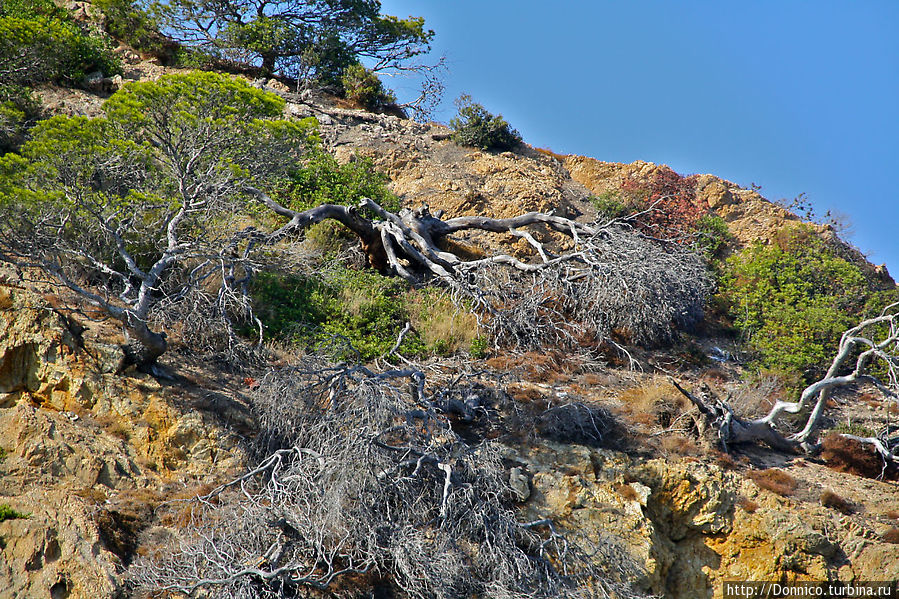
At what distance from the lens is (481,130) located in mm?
16625

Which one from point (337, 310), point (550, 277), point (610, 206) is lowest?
point (337, 310)

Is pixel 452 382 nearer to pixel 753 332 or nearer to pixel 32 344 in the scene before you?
pixel 32 344

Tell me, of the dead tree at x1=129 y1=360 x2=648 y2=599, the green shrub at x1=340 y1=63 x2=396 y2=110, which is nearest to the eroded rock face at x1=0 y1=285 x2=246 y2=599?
the dead tree at x1=129 y1=360 x2=648 y2=599

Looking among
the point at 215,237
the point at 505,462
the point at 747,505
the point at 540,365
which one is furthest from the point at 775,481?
the point at 215,237

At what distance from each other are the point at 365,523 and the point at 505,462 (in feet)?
6.77

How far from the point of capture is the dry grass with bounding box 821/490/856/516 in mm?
7570

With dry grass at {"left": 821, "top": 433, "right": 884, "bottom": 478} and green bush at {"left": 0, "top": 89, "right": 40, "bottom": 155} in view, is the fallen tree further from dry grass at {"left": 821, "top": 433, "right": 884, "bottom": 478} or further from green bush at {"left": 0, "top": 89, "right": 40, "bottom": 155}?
dry grass at {"left": 821, "top": 433, "right": 884, "bottom": 478}

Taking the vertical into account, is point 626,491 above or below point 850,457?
below

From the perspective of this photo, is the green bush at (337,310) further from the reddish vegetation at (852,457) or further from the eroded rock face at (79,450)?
the reddish vegetation at (852,457)

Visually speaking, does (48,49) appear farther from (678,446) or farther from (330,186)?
(678,446)

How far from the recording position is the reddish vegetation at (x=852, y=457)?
8648 millimetres

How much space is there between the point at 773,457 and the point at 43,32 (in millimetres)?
16306

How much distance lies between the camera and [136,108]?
359 inches

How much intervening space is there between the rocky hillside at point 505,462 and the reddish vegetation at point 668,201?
19.5 ft
